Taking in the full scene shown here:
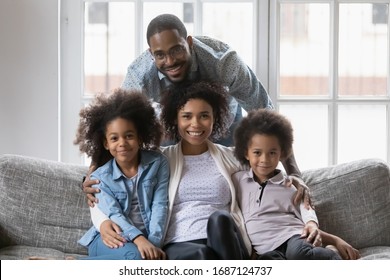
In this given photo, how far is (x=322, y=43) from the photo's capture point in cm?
182

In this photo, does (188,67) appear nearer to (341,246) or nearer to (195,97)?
(195,97)

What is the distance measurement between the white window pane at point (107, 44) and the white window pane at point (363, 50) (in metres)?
0.47

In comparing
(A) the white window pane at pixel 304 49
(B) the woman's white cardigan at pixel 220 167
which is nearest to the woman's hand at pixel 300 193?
(B) the woman's white cardigan at pixel 220 167

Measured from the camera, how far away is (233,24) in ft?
5.98

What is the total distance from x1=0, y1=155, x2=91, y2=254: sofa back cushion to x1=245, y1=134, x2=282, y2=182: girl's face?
1.29 feet

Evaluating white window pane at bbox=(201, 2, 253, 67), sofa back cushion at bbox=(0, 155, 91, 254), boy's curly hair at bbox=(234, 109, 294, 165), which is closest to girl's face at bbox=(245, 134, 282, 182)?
boy's curly hair at bbox=(234, 109, 294, 165)

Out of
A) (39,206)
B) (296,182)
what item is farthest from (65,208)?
(296,182)

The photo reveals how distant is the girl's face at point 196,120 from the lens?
1.59m

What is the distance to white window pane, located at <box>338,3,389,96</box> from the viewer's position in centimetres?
180

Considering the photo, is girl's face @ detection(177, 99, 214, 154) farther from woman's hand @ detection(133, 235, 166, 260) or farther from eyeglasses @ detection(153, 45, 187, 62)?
woman's hand @ detection(133, 235, 166, 260)

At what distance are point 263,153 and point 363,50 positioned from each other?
1.36ft
